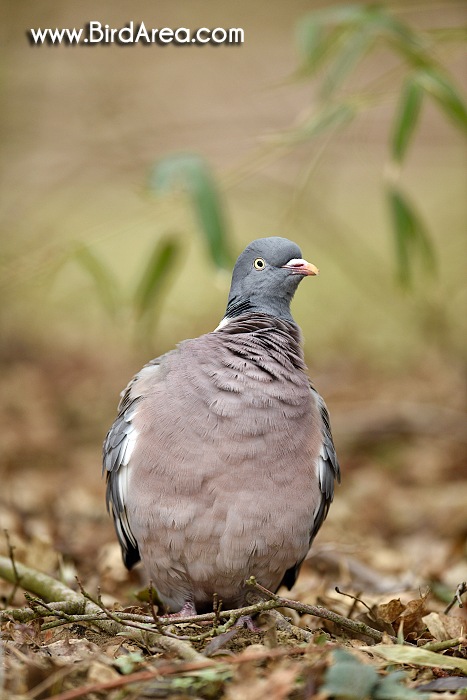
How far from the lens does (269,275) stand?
3865 mm

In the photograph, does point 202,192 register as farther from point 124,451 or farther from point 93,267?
point 124,451

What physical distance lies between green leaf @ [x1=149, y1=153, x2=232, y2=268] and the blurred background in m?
0.01

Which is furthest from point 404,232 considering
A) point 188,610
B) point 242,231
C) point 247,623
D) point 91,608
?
point 242,231

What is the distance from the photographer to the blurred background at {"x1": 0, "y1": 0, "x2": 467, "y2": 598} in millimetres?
5098

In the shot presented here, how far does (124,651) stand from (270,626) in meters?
0.48

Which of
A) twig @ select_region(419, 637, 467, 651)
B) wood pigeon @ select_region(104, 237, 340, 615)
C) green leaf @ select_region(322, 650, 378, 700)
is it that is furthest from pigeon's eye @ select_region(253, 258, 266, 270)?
green leaf @ select_region(322, 650, 378, 700)

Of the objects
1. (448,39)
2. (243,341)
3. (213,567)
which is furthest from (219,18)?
(213,567)

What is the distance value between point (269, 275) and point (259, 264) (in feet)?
0.24

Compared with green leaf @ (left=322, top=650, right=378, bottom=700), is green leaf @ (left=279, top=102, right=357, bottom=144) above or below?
above

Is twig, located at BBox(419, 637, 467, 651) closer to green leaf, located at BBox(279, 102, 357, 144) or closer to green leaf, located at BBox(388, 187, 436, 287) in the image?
green leaf, located at BBox(279, 102, 357, 144)

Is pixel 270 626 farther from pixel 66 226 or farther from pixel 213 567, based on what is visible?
pixel 66 226

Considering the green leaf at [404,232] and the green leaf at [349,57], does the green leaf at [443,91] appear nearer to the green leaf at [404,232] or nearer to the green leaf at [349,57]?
the green leaf at [349,57]

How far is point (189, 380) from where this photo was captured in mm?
3396

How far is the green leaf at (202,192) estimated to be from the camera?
4.71m
